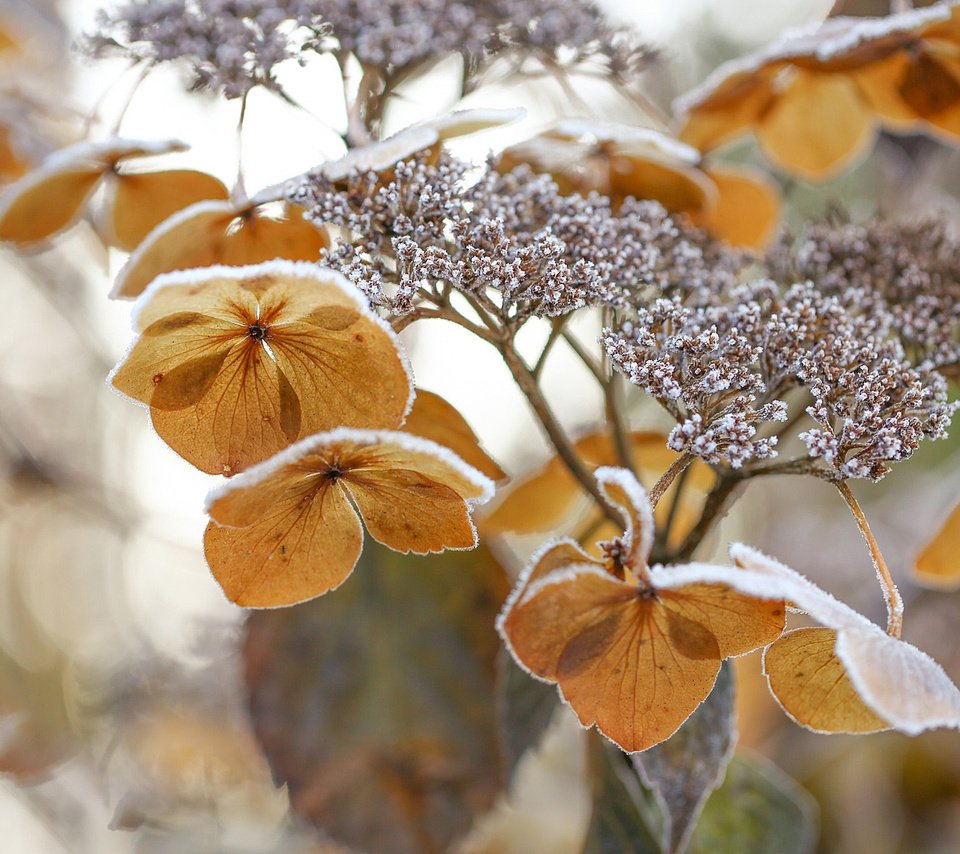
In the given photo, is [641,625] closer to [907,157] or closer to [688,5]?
[907,157]

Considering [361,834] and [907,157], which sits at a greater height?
[907,157]

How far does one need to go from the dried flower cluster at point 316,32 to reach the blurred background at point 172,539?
36mm

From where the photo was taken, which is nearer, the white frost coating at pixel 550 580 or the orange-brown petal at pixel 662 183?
the white frost coating at pixel 550 580

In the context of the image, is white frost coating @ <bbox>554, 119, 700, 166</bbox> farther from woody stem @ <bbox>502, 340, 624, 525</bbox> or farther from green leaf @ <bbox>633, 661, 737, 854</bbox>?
green leaf @ <bbox>633, 661, 737, 854</bbox>

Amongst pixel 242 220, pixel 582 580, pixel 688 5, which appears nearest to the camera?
pixel 582 580

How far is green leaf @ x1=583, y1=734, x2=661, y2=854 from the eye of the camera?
560 millimetres

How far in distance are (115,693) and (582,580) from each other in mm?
899

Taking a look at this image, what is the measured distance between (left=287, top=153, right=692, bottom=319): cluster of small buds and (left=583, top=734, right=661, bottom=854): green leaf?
0.96 feet

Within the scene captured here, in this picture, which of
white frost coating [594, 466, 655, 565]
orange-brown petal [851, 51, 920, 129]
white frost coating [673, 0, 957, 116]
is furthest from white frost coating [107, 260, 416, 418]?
orange-brown petal [851, 51, 920, 129]

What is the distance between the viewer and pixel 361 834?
67 cm

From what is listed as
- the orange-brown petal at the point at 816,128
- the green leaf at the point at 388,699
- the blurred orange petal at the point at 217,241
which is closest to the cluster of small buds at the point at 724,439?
the blurred orange petal at the point at 217,241

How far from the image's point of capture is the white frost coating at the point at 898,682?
315 millimetres

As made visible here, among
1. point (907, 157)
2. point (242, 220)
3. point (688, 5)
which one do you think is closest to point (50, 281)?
point (242, 220)

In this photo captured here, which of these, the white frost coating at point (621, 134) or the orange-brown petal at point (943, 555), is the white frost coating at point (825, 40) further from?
the orange-brown petal at point (943, 555)
